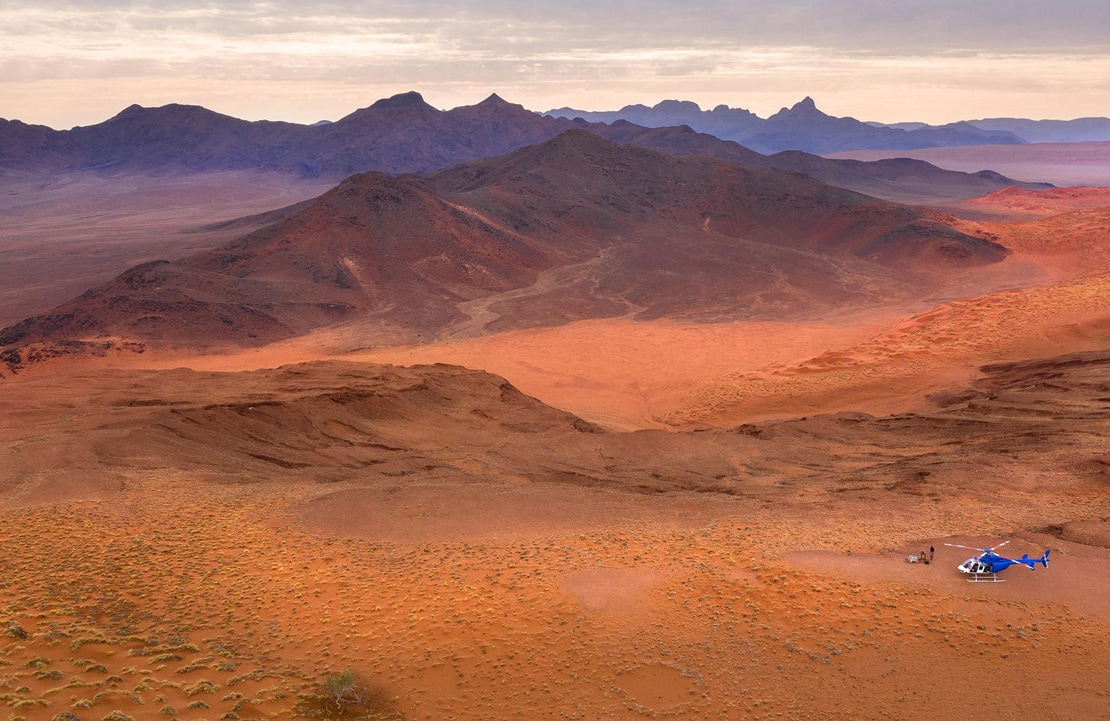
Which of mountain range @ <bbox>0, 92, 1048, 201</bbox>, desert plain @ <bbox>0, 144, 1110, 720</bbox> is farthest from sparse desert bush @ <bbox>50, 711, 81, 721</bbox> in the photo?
mountain range @ <bbox>0, 92, 1048, 201</bbox>

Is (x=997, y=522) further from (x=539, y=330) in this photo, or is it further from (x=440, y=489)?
(x=539, y=330)

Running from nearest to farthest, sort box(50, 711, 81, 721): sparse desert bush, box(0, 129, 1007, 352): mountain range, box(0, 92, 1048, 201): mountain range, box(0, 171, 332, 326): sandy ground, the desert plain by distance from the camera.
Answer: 1. box(50, 711, 81, 721): sparse desert bush
2. the desert plain
3. box(0, 129, 1007, 352): mountain range
4. box(0, 171, 332, 326): sandy ground
5. box(0, 92, 1048, 201): mountain range

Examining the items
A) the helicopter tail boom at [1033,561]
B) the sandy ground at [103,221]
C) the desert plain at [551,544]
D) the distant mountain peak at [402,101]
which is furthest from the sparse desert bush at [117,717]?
the distant mountain peak at [402,101]

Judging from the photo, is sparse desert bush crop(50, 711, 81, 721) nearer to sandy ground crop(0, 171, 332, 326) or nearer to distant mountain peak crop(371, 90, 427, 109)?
sandy ground crop(0, 171, 332, 326)

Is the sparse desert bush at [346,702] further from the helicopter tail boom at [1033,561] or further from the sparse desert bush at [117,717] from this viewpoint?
the helicopter tail boom at [1033,561]

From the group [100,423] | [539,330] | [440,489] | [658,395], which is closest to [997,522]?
[440,489]

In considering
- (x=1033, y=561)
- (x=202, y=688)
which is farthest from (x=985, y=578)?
(x=202, y=688)

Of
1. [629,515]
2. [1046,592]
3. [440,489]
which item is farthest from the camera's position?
[440,489]
